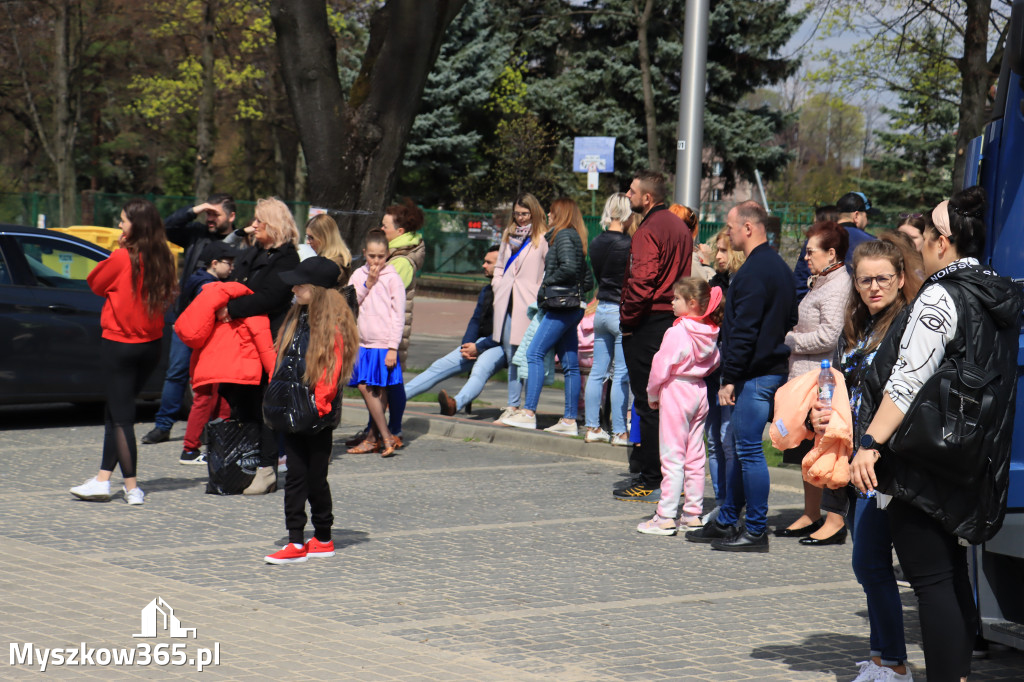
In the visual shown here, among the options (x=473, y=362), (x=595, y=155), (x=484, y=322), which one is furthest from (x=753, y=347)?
(x=595, y=155)

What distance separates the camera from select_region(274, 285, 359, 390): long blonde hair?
6.68 m

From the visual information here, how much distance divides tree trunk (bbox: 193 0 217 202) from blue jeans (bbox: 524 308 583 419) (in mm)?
22371

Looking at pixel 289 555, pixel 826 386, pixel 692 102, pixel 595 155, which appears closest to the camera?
pixel 826 386

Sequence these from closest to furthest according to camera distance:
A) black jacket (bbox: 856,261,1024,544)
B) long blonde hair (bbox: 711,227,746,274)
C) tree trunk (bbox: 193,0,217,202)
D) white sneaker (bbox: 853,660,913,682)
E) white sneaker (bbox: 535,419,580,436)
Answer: black jacket (bbox: 856,261,1024,544)
white sneaker (bbox: 853,660,913,682)
long blonde hair (bbox: 711,227,746,274)
white sneaker (bbox: 535,419,580,436)
tree trunk (bbox: 193,0,217,202)

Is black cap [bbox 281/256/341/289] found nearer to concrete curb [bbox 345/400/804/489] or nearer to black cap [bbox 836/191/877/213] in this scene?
concrete curb [bbox 345/400/804/489]

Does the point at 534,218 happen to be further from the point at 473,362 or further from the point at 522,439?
the point at 522,439

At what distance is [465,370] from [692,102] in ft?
12.0

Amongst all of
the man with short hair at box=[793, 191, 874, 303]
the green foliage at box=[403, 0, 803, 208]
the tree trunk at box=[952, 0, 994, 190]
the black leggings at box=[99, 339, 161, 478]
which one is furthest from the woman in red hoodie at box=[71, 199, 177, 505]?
the green foliage at box=[403, 0, 803, 208]

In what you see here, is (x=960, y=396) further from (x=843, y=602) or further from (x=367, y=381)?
(x=367, y=381)

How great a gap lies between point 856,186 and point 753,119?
17.7 ft

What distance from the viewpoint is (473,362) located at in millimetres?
12016

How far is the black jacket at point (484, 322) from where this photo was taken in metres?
11.8

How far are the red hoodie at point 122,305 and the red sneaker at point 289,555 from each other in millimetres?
2176

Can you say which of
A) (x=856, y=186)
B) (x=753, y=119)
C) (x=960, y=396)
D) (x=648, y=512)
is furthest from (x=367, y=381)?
(x=856, y=186)
